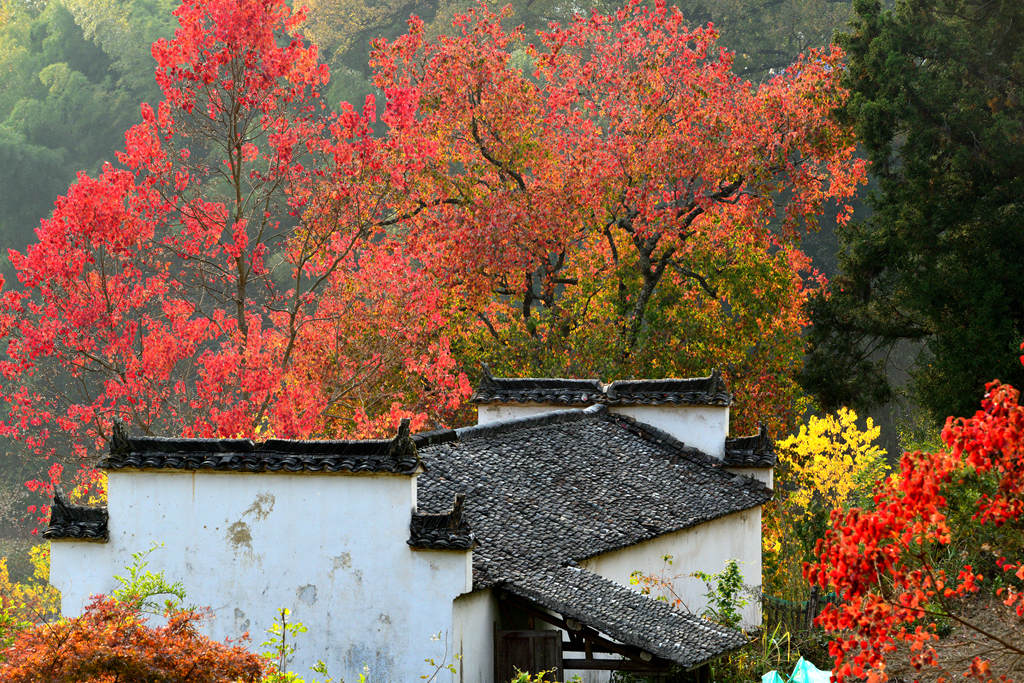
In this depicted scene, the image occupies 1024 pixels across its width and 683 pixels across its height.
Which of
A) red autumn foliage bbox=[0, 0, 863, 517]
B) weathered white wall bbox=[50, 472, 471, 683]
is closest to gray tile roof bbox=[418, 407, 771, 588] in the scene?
weathered white wall bbox=[50, 472, 471, 683]

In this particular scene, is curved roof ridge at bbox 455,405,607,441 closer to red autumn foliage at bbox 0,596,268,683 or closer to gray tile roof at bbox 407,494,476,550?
gray tile roof at bbox 407,494,476,550

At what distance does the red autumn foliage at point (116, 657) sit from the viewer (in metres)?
7.53

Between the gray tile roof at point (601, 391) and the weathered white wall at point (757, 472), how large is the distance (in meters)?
1.06

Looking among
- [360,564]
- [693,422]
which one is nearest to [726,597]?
[693,422]

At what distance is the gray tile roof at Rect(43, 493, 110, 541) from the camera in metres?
12.5

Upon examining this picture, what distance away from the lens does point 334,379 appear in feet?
78.0

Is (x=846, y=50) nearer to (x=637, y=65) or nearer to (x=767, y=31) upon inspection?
(x=637, y=65)

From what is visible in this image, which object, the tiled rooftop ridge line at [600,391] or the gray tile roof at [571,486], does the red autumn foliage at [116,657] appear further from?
the tiled rooftop ridge line at [600,391]

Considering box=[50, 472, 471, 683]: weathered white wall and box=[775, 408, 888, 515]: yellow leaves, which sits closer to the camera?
box=[50, 472, 471, 683]: weathered white wall

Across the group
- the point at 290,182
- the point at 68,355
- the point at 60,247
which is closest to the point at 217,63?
the point at 290,182

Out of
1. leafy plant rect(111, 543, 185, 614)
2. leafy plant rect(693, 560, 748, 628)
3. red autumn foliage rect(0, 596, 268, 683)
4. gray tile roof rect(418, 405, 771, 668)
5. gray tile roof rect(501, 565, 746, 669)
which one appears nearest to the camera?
red autumn foliage rect(0, 596, 268, 683)

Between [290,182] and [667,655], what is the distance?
10887mm

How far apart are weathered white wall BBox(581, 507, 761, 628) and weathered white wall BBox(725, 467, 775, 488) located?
1.93ft

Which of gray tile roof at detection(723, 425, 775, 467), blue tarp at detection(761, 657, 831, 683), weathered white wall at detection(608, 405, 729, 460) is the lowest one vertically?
blue tarp at detection(761, 657, 831, 683)
